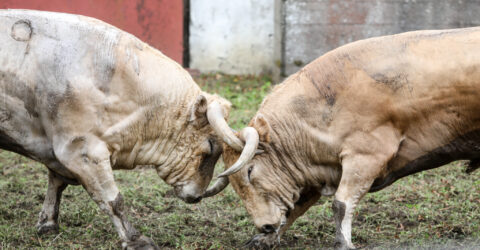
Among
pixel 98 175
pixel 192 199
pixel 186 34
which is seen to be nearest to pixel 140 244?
pixel 98 175

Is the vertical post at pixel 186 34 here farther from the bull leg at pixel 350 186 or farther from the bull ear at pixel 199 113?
the bull leg at pixel 350 186

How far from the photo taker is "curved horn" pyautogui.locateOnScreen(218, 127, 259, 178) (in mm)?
4930

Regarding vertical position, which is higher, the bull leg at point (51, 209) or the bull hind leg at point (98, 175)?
the bull hind leg at point (98, 175)

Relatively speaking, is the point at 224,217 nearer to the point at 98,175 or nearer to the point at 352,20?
the point at 98,175

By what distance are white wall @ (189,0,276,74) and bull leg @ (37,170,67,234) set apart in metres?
7.51

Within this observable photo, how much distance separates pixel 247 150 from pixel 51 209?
1.89 meters

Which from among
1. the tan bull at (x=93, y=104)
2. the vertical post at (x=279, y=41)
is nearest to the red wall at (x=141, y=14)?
the vertical post at (x=279, y=41)

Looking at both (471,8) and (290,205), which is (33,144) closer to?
(290,205)

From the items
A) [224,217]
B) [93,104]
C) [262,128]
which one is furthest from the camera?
[224,217]

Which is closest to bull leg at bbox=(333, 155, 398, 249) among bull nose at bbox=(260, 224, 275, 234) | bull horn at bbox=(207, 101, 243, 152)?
bull nose at bbox=(260, 224, 275, 234)

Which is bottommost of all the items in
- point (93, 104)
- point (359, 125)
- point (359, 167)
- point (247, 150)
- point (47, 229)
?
point (47, 229)

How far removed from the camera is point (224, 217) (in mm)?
6184

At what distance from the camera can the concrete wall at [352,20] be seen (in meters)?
10.8

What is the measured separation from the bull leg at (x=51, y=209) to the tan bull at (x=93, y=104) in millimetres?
324
